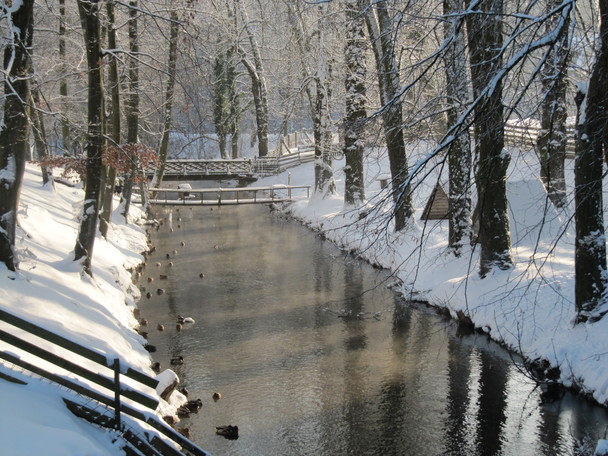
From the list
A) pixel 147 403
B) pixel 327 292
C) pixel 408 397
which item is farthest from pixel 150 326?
pixel 147 403

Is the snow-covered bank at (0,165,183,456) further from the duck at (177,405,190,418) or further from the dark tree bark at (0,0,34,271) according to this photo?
the dark tree bark at (0,0,34,271)

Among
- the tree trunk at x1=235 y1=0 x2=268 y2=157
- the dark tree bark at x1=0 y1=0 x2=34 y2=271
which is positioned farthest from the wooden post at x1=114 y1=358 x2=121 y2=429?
the tree trunk at x1=235 y1=0 x2=268 y2=157

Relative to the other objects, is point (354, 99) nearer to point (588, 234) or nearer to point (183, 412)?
point (588, 234)

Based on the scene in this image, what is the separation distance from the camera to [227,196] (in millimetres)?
41906

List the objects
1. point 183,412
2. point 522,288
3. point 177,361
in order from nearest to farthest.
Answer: point 183,412 < point 177,361 < point 522,288

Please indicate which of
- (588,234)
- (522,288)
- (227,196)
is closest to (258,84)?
(227,196)

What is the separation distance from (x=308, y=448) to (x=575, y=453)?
148 inches

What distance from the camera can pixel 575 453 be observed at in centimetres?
877

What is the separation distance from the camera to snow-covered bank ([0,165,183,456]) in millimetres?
6082

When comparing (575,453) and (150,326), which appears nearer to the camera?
(575,453)

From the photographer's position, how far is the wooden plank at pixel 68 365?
6.71 m

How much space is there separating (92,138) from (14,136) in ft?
7.35

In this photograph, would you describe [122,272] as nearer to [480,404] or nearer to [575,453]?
[480,404]

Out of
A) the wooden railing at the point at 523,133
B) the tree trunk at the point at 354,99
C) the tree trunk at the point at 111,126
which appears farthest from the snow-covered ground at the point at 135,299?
the tree trunk at the point at 354,99
